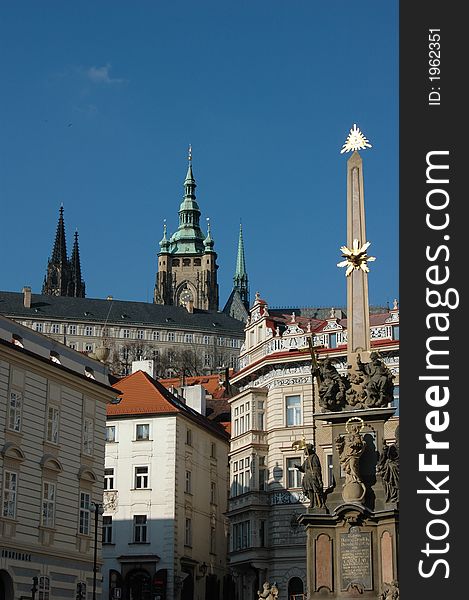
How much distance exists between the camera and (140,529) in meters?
59.8

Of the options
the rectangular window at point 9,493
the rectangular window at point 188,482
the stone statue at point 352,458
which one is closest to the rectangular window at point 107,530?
the rectangular window at point 188,482

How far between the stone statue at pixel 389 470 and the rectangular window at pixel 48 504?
769 inches

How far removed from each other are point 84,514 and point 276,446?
11.9 metres

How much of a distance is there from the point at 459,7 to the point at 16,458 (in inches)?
1056

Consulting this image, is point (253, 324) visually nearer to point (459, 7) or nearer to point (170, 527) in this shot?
point (170, 527)

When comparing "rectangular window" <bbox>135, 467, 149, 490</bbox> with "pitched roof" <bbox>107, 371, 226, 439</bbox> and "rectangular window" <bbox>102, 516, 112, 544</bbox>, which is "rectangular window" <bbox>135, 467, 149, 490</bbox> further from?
"pitched roof" <bbox>107, 371, 226, 439</bbox>

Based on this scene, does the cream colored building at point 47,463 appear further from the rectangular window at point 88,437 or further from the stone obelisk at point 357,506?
the stone obelisk at point 357,506

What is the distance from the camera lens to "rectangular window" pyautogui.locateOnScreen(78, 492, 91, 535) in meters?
44.5

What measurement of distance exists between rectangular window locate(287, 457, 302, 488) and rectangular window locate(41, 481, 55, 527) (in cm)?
1387

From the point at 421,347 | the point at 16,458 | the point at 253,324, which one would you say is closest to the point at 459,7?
the point at 421,347

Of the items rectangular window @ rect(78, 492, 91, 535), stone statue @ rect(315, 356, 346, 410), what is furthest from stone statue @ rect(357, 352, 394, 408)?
rectangular window @ rect(78, 492, 91, 535)

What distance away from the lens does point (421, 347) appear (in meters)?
15.7

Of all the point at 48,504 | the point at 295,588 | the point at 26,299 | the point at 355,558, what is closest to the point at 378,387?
the point at 355,558

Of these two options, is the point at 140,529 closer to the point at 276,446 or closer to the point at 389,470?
the point at 276,446
